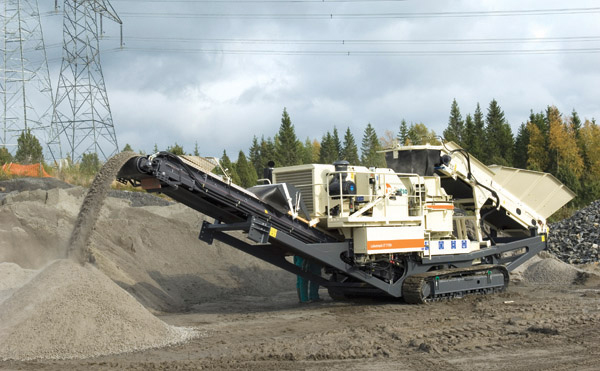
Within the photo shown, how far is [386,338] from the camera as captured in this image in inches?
349

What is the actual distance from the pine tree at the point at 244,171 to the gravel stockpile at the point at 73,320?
41.1 m

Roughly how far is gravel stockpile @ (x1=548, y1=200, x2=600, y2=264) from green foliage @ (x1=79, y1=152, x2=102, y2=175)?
61.1 feet

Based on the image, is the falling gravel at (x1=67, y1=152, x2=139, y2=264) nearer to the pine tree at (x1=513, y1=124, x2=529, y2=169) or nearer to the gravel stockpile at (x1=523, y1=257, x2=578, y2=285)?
the gravel stockpile at (x1=523, y1=257, x2=578, y2=285)

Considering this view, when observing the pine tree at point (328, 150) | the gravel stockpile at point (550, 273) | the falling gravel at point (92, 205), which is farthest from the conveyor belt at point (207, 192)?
the pine tree at point (328, 150)

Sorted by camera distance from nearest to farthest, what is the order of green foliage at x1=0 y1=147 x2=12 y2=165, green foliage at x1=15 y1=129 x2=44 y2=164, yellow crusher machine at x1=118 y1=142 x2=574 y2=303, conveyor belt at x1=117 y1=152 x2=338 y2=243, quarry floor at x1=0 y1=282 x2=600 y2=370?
quarry floor at x1=0 y1=282 x2=600 y2=370 → conveyor belt at x1=117 y1=152 x2=338 y2=243 → yellow crusher machine at x1=118 y1=142 x2=574 y2=303 → green foliage at x1=0 y1=147 x2=12 y2=165 → green foliage at x1=15 y1=129 x2=44 y2=164

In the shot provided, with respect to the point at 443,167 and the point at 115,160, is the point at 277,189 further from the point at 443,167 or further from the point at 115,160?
the point at 443,167

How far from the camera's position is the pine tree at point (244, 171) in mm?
50722

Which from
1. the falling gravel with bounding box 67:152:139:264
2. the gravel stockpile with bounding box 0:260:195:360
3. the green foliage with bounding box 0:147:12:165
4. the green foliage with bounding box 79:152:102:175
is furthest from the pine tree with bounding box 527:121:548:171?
the gravel stockpile with bounding box 0:260:195:360

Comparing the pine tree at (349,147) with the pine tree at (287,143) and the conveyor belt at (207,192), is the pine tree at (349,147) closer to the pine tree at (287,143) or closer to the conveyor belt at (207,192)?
the pine tree at (287,143)

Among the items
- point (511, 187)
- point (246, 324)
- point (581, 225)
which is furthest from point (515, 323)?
point (581, 225)

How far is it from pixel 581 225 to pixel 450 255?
9.24 meters

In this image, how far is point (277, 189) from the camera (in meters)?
10.9

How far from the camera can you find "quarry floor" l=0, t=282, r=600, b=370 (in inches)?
293

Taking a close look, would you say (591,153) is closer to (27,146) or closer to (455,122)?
(455,122)
